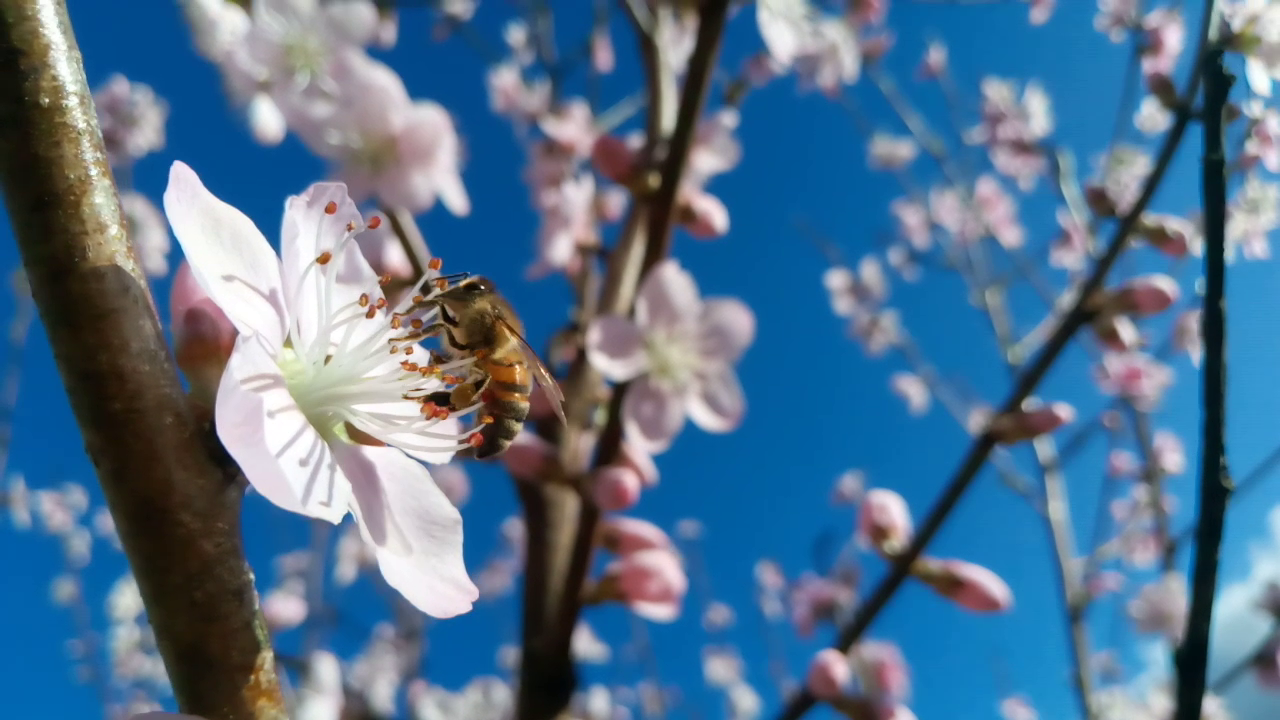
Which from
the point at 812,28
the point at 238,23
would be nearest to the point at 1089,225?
the point at 812,28

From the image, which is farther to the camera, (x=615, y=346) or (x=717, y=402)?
(x=717, y=402)

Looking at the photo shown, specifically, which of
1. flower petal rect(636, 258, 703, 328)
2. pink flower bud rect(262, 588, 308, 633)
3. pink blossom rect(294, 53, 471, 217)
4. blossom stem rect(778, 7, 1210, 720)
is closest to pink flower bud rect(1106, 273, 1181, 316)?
blossom stem rect(778, 7, 1210, 720)

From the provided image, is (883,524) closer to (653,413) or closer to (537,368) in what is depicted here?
(653,413)

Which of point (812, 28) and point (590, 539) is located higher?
point (812, 28)

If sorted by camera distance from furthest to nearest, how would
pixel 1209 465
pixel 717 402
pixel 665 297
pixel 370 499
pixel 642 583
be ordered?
pixel 717 402 < pixel 665 297 < pixel 642 583 < pixel 1209 465 < pixel 370 499

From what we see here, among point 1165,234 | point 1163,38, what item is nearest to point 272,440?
point 1165,234

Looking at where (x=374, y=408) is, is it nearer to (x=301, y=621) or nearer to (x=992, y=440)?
(x=992, y=440)
